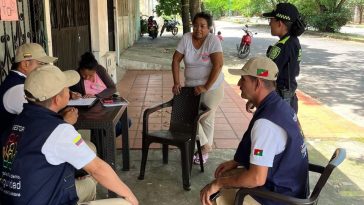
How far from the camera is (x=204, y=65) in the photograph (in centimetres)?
387

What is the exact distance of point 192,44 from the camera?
3936mm

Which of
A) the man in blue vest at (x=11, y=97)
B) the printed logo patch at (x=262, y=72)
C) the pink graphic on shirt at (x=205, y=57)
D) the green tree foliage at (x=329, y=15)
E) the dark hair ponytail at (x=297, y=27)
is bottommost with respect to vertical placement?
the man in blue vest at (x=11, y=97)

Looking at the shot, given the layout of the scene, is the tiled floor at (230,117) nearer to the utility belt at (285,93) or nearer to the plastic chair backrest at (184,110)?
the plastic chair backrest at (184,110)

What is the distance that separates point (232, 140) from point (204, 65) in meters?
1.35

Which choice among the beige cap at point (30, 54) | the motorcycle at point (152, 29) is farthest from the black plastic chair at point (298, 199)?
the motorcycle at point (152, 29)

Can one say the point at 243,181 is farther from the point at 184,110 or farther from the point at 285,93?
the point at 184,110

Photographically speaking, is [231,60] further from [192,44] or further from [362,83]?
[192,44]

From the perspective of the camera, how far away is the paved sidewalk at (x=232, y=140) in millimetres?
3520

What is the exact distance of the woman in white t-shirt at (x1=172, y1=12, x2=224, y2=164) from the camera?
3.79m

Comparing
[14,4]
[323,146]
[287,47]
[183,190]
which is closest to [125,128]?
[183,190]

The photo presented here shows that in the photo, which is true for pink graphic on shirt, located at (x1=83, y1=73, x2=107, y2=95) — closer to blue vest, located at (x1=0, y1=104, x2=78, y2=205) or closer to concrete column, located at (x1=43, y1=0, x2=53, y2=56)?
concrete column, located at (x1=43, y1=0, x2=53, y2=56)

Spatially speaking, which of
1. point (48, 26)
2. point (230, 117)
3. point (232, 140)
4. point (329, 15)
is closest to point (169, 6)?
point (230, 117)

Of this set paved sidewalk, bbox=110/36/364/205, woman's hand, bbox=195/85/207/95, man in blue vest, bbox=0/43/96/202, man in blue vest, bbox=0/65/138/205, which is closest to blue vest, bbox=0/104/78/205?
man in blue vest, bbox=0/65/138/205

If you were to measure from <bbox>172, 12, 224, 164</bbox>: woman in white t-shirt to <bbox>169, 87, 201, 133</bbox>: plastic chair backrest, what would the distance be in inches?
2.8
